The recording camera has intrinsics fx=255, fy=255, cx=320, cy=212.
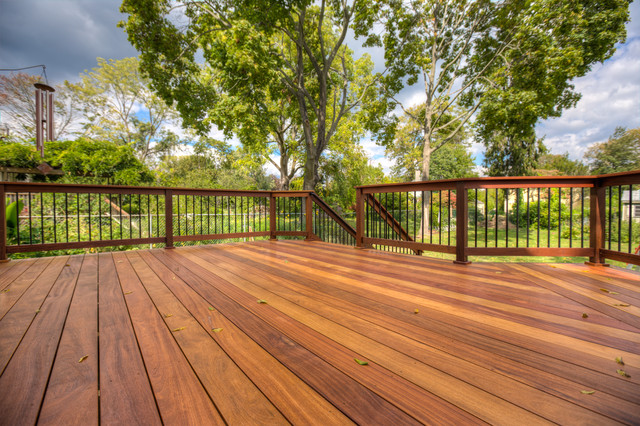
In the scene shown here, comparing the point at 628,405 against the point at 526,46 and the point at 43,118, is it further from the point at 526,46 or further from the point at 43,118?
the point at 526,46

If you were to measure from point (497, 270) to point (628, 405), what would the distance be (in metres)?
1.92

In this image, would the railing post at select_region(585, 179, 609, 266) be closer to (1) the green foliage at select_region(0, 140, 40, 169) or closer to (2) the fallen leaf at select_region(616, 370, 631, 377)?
(2) the fallen leaf at select_region(616, 370, 631, 377)

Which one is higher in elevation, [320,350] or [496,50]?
[496,50]

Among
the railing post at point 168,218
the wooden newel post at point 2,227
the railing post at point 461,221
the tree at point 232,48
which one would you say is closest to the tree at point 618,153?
the tree at point 232,48

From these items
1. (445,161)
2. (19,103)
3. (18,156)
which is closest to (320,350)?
(18,156)

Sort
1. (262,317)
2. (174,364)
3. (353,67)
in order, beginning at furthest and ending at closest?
(353,67), (262,317), (174,364)

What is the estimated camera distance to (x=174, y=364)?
3.46 ft

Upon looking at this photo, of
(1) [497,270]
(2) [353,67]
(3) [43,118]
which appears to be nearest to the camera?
(1) [497,270]

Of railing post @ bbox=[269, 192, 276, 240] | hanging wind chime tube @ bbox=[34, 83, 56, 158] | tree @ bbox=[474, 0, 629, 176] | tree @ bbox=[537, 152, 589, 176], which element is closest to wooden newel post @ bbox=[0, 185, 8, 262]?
hanging wind chime tube @ bbox=[34, 83, 56, 158]

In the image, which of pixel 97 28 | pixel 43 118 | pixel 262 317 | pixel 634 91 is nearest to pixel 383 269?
pixel 262 317

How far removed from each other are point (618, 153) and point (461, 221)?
95.9ft

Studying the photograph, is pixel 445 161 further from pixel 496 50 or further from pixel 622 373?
pixel 622 373

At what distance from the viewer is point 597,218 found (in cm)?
261

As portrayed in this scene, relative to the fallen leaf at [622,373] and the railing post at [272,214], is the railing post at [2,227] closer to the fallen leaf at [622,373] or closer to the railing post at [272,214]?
the railing post at [272,214]
